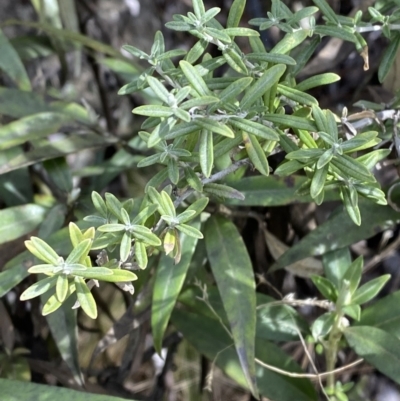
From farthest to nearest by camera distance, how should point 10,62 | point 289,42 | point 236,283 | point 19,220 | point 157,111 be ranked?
point 10,62 < point 19,220 < point 236,283 < point 289,42 < point 157,111

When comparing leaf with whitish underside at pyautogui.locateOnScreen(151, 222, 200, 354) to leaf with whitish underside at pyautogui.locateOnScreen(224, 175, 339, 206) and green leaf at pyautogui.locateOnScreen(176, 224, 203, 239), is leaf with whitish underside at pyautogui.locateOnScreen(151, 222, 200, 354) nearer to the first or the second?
leaf with whitish underside at pyautogui.locateOnScreen(224, 175, 339, 206)

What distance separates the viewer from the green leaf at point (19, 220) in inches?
26.2

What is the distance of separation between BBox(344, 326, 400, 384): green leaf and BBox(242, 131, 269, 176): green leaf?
263 mm

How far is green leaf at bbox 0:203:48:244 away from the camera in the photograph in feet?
2.18

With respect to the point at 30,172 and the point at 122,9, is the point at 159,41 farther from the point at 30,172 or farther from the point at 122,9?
the point at 122,9

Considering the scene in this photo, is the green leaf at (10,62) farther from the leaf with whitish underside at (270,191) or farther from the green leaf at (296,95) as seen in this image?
the green leaf at (296,95)

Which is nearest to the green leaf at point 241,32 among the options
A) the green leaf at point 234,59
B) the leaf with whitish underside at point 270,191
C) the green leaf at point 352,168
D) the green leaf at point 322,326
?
the green leaf at point 234,59

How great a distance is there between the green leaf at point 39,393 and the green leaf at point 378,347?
0.26 metres

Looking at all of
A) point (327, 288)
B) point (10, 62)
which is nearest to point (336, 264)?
point (327, 288)

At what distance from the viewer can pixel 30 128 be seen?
73 cm

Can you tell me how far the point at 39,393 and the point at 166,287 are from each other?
16 centimetres

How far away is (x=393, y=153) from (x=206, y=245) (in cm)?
27

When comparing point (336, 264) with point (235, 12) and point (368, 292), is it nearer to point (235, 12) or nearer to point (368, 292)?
point (368, 292)

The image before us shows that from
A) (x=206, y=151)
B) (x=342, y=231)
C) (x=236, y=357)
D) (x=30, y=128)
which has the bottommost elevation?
(x=236, y=357)
